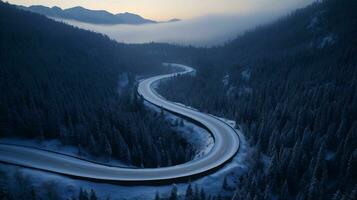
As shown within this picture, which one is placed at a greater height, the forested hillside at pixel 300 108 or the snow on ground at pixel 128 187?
the forested hillside at pixel 300 108

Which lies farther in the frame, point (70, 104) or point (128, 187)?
point (70, 104)

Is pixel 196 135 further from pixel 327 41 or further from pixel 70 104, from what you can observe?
pixel 327 41

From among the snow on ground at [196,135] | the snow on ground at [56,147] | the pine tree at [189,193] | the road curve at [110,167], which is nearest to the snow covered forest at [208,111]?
the pine tree at [189,193]

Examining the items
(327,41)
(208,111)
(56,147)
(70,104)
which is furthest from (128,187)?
(327,41)

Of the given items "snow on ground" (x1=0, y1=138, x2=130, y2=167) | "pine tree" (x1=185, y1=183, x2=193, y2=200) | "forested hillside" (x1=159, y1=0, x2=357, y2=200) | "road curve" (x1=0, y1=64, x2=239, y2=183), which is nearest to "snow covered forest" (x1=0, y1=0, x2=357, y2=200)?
"pine tree" (x1=185, y1=183, x2=193, y2=200)

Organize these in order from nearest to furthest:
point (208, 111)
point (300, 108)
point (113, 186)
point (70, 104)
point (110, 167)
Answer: point (113, 186) → point (110, 167) → point (300, 108) → point (70, 104) → point (208, 111)

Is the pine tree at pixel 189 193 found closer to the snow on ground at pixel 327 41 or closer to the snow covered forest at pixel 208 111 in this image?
the snow covered forest at pixel 208 111

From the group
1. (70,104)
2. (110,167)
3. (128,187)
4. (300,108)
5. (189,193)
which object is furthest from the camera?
(70,104)
